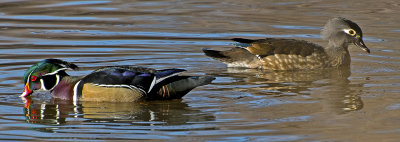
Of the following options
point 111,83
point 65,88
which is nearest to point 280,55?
point 111,83

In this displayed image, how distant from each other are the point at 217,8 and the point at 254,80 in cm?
602

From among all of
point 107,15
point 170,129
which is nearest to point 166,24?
point 107,15

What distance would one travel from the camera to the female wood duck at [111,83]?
885 centimetres

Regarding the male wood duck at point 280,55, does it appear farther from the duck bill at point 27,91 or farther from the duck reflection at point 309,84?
the duck bill at point 27,91

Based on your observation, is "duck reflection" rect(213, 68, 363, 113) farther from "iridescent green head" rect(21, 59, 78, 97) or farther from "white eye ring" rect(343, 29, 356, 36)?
"iridescent green head" rect(21, 59, 78, 97)

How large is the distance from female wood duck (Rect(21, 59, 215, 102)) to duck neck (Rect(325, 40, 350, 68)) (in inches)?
142

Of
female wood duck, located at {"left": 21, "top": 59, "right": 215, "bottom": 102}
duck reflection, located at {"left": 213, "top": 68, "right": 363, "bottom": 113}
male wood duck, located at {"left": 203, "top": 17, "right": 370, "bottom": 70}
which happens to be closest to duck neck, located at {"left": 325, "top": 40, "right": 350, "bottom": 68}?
male wood duck, located at {"left": 203, "top": 17, "right": 370, "bottom": 70}

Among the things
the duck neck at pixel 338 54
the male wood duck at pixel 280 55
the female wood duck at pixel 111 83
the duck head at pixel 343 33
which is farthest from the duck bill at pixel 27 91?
the duck head at pixel 343 33

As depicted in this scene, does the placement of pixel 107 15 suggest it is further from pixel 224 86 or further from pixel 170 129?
pixel 170 129

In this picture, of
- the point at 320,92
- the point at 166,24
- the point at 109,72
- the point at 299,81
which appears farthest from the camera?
the point at 166,24

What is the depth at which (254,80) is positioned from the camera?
35.4 ft

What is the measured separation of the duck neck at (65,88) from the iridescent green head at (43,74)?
9 cm

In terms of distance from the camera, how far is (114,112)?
8.50 m

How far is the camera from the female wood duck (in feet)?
29.0
